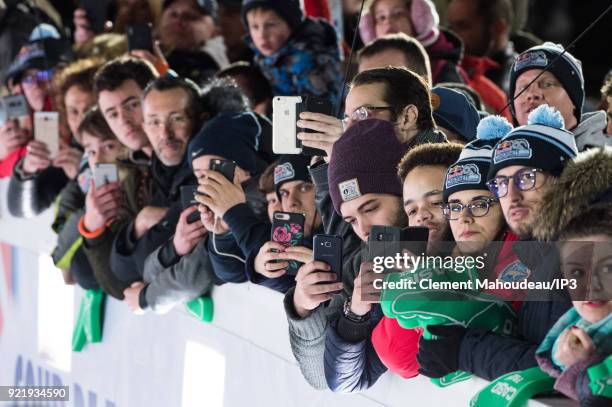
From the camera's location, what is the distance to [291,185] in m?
4.38

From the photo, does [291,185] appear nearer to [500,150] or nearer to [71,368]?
[500,150]

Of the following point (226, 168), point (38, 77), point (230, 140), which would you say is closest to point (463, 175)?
point (226, 168)

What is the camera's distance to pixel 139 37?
21.9ft

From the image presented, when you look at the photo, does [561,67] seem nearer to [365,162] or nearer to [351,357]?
[365,162]

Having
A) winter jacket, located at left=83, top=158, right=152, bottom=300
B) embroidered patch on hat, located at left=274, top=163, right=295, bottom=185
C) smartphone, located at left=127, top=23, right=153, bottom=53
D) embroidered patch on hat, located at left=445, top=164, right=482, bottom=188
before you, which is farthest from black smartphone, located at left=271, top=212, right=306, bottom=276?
smartphone, located at left=127, top=23, right=153, bottom=53

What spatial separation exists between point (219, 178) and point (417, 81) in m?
0.78

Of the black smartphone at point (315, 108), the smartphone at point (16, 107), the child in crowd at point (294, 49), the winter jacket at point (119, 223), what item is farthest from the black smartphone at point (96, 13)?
the black smartphone at point (315, 108)

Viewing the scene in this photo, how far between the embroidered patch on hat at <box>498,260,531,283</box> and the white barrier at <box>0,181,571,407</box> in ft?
0.85

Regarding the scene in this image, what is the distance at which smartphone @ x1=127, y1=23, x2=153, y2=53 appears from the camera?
666 cm

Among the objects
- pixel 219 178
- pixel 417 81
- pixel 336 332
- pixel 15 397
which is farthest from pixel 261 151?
pixel 15 397

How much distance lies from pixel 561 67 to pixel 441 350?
1344mm

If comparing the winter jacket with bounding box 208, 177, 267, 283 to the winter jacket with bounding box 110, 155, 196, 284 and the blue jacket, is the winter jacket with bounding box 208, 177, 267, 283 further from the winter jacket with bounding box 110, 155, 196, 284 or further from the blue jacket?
the blue jacket

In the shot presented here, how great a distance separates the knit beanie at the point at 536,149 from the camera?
3.24m

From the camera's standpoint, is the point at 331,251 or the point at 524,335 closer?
the point at 524,335
